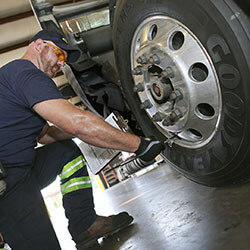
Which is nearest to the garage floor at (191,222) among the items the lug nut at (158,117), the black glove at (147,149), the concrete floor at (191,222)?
the concrete floor at (191,222)

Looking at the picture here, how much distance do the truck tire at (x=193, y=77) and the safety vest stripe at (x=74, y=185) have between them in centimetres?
47

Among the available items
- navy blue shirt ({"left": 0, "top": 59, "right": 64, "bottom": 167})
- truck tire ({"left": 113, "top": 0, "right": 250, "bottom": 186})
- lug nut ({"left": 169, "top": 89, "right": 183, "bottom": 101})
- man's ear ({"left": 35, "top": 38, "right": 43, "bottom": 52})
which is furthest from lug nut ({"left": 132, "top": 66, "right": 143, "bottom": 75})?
man's ear ({"left": 35, "top": 38, "right": 43, "bottom": 52})

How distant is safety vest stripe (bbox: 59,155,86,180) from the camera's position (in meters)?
1.74

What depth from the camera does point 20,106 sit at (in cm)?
145

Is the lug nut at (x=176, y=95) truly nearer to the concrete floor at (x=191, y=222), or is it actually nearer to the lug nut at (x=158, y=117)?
the lug nut at (x=158, y=117)

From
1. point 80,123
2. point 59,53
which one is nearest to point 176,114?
point 80,123

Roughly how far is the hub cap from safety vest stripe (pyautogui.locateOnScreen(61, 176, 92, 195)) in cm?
58

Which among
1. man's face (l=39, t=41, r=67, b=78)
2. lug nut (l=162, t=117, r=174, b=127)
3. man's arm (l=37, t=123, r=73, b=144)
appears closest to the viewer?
lug nut (l=162, t=117, r=174, b=127)

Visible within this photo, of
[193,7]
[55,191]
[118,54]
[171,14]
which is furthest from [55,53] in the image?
[55,191]

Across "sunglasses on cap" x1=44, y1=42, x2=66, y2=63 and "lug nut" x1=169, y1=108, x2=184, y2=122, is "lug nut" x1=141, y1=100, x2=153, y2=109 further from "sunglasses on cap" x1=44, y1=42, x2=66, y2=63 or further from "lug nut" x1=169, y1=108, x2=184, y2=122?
"sunglasses on cap" x1=44, y1=42, x2=66, y2=63

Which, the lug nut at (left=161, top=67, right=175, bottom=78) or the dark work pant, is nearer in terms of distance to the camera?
the lug nut at (left=161, top=67, right=175, bottom=78)

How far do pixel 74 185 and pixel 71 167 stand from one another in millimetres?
110

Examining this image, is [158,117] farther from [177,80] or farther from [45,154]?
[45,154]

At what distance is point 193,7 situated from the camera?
991 millimetres
